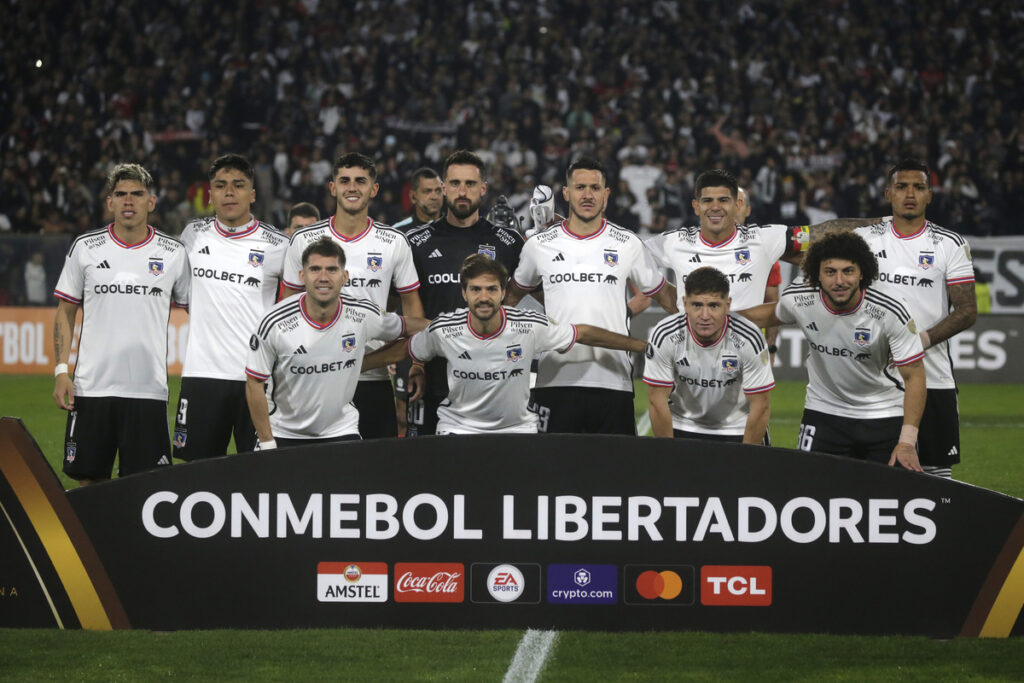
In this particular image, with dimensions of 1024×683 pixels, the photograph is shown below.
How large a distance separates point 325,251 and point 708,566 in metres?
2.17

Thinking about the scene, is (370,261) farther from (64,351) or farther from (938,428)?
(938,428)

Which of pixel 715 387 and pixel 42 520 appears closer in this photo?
pixel 42 520

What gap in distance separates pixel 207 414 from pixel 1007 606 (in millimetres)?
3870

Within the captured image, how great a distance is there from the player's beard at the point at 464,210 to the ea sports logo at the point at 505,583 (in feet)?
7.59

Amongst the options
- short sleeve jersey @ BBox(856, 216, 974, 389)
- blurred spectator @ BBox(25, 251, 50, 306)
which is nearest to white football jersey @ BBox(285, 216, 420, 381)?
short sleeve jersey @ BBox(856, 216, 974, 389)

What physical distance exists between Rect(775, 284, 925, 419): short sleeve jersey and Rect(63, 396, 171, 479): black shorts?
10.5 ft

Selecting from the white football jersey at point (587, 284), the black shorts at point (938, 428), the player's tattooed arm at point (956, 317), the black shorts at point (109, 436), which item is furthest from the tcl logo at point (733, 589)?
the black shorts at point (109, 436)

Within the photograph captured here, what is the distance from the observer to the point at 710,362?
5.84m

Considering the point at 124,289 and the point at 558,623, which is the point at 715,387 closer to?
the point at 558,623

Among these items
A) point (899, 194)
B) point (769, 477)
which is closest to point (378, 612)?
point (769, 477)

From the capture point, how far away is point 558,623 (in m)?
4.96

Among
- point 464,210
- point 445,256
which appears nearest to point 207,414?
point 445,256

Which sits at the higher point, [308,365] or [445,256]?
[445,256]

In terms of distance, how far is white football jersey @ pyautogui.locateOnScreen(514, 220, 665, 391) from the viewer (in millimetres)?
6383
